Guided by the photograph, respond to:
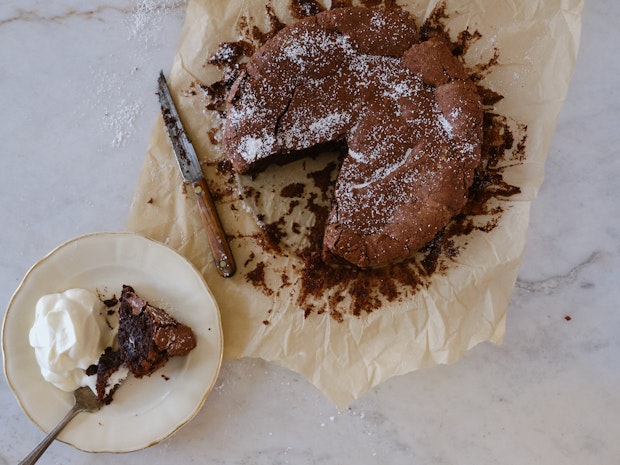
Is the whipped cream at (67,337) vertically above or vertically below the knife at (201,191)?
below

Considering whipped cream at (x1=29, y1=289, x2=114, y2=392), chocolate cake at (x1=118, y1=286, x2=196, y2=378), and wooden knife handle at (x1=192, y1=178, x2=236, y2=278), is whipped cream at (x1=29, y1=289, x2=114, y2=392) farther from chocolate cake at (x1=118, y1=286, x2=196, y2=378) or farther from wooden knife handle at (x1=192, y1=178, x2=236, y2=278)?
wooden knife handle at (x1=192, y1=178, x2=236, y2=278)

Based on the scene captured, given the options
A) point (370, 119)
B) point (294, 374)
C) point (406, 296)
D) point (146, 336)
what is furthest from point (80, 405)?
point (370, 119)

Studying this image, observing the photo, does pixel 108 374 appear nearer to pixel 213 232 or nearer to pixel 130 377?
pixel 130 377

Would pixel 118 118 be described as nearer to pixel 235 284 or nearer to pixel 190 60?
pixel 190 60

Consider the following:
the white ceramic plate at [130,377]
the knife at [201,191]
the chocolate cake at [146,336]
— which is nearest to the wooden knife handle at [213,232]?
the knife at [201,191]

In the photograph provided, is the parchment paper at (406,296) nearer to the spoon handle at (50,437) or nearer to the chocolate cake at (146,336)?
the chocolate cake at (146,336)

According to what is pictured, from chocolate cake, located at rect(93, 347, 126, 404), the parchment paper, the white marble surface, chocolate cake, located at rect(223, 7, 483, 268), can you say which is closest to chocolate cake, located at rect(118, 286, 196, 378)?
chocolate cake, located at rect(93, 347, 126, 404)

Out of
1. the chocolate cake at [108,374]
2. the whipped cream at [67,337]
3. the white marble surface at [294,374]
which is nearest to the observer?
the whipped cream at [67,337]
